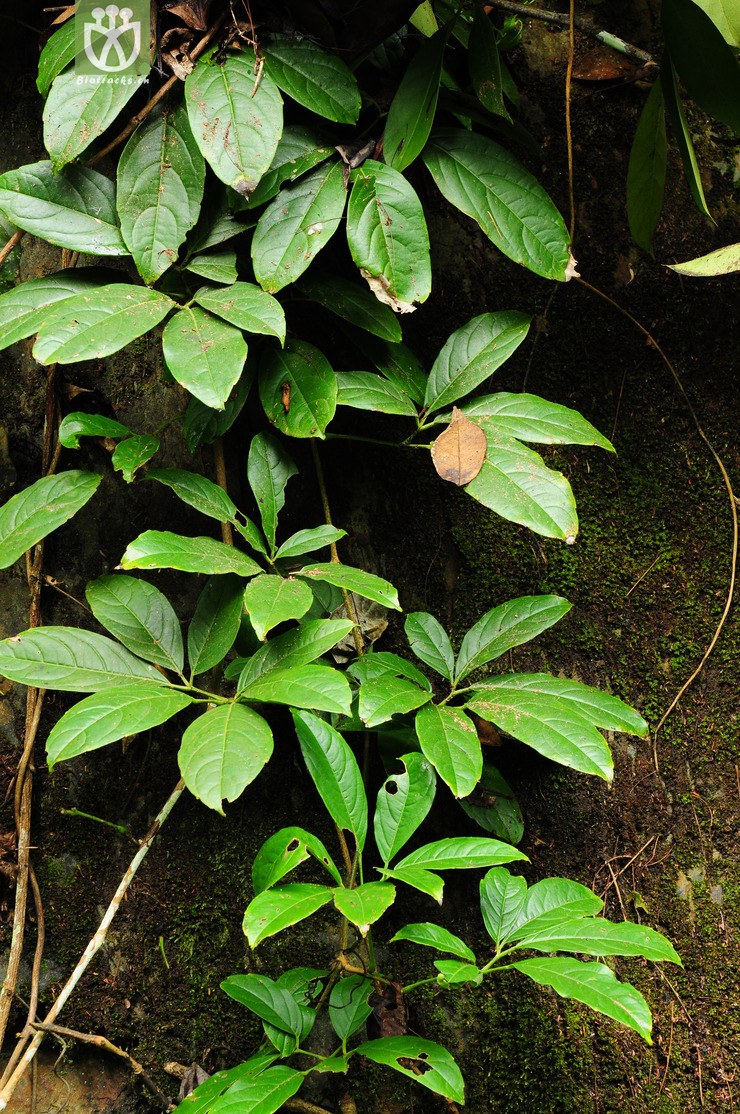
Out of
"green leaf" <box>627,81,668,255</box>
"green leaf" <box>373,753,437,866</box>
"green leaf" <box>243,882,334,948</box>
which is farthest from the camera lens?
"green leaf" <box>627,81,668,255</box>

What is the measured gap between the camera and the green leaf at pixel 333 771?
1157mm

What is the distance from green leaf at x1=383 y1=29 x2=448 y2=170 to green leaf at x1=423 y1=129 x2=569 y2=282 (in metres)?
0.09

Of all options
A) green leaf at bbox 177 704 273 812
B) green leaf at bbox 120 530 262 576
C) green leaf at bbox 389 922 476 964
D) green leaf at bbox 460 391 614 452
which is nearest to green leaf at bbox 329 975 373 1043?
green leaf at bbox 389 922 476 964

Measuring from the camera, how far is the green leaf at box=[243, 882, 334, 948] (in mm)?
964

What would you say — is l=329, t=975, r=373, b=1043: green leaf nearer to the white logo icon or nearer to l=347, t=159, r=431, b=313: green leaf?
l=347, t=159, r=431, b=313: green leaf

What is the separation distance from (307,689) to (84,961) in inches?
23.0

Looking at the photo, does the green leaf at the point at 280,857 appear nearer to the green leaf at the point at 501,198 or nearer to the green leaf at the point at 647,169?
the green leaf at the point at 501,198

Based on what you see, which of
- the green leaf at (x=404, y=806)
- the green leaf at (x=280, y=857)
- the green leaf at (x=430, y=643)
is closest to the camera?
the green leaf at (x=280, y=857)

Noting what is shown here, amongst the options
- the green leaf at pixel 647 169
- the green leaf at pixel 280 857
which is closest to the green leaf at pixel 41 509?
the green leaf at pixel 280 857

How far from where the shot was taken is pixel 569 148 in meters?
1.63

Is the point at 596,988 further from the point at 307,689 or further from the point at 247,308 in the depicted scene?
the point at 247,308

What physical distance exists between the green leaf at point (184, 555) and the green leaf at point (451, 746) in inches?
13.9

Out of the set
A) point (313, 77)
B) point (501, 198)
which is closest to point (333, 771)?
point (501, 198)

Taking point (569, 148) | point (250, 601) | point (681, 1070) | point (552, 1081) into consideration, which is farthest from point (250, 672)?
point (569, 148)
